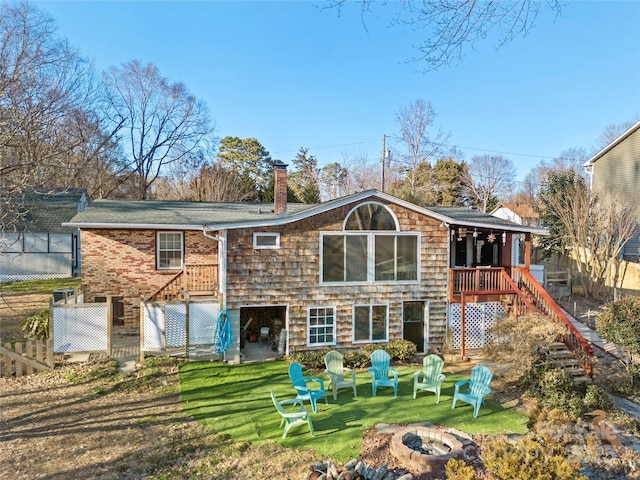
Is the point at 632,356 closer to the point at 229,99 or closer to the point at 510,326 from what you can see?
the point at 510,326

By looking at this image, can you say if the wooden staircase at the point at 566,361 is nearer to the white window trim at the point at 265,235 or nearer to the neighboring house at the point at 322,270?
the neighboring house at the point at 322,270

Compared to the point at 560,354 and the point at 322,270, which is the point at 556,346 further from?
the point at 322,270

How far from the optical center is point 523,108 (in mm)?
19141

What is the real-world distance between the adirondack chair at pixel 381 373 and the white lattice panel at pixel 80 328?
7460 mm

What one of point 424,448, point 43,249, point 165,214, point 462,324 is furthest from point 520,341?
point 43,249

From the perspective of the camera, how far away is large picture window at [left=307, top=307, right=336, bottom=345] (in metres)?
12.5

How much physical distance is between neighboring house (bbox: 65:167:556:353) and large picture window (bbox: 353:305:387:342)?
0.11ft

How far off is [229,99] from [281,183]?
11626 millimetres

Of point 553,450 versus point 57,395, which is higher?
point 553,450

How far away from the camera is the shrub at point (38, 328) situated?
38.4 feet

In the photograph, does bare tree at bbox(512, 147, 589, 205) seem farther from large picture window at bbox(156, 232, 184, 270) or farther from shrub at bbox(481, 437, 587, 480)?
shrub at bbox(481, 437, 587, 480)

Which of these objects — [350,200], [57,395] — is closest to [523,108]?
[350,200]

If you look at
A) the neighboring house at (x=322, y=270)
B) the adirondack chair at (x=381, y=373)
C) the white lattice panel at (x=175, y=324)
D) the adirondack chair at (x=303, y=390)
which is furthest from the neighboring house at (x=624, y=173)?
the white lattice panel at (x=175, y=324)

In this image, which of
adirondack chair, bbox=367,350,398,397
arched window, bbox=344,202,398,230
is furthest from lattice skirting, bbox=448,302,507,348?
adirondack chair, bbox=367,350,398,397
